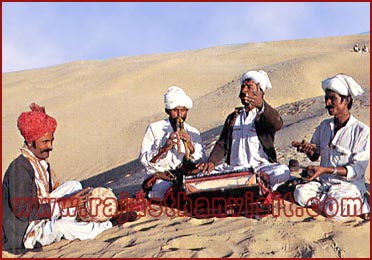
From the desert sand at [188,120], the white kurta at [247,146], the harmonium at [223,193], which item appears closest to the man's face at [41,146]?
the desert sand at [188,120]

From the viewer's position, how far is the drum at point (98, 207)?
597cm

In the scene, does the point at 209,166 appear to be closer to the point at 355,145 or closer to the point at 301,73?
the point at 355,145

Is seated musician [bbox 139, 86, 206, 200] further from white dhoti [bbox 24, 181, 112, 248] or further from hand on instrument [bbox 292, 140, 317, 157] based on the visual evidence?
hand on instrument [bbox 292, 140, 317, 157]

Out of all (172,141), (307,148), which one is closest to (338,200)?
(307,148)

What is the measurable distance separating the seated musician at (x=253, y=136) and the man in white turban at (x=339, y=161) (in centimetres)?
36

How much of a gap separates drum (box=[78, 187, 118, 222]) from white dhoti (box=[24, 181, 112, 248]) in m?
0.06

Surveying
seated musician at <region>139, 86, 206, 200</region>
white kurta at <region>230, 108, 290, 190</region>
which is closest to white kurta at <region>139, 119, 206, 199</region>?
seated musician at <region>139, 86, 206, 200</region>

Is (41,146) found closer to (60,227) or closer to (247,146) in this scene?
(60,227)

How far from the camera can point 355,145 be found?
6.06 meters

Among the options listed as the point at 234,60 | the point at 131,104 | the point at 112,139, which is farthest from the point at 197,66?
the point at 112,139

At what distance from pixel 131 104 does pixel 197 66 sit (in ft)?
22.5

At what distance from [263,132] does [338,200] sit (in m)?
1.09

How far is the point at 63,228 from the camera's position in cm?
589

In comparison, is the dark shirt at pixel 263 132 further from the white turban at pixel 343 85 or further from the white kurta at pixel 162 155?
the white turban at pixel 343 85
